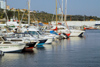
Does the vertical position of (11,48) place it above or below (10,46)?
below

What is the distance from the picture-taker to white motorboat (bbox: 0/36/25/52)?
30.5 m

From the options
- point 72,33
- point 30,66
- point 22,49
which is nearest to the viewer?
point 30,66

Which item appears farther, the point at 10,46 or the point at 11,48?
the point at 11,48

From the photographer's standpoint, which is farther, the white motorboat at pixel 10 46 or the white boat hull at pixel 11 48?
the white boat hull at pixel 11 48

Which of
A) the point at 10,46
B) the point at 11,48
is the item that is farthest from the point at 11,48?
the point at 10,46

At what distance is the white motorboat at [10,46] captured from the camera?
30469 mm

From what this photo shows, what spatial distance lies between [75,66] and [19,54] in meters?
8.55

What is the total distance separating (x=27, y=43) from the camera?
110 feet

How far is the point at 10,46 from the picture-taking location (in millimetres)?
30859

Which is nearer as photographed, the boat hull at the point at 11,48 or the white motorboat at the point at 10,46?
the white motorboat at the point at 10,46

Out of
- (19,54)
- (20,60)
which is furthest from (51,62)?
(19,54)

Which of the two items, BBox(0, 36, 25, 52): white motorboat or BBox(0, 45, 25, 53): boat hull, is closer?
BBox(0, 36, 25, 52): white motorboat

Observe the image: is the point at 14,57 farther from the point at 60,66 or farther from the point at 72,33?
the point at 72,33

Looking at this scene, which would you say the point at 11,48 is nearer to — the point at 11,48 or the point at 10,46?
the point at 11,48
